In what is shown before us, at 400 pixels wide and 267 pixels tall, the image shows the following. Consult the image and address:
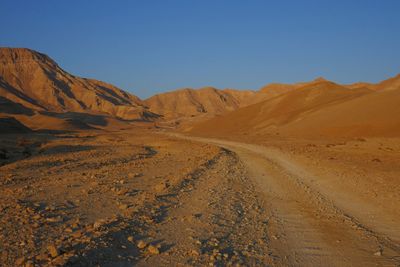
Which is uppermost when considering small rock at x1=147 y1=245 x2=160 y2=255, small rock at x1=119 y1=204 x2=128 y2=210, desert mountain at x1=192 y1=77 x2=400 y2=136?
desert mountain at x1=192 y1=77 x2=400 y2=136

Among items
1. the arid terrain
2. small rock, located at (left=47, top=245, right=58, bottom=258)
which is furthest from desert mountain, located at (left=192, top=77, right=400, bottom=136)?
small rock, located at (left=47, top=245, right=58, bottom=258)

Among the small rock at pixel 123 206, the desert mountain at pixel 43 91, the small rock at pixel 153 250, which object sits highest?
the desert mountain at pixel 43 91

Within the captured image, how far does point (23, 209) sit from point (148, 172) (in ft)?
28.7

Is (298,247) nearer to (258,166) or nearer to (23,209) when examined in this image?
(23,209)

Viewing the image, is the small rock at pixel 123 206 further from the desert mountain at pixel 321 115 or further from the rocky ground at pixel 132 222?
the desert mountain at pixel 321 115

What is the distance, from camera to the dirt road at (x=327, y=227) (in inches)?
276

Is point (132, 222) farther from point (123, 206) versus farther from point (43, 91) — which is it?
point (43, 91)

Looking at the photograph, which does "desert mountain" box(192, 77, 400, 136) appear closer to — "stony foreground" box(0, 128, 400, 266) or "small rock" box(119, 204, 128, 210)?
"stony foreground" box(0, 128, 400, 266)

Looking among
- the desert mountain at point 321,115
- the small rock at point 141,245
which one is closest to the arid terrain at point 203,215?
the small rock at point 141,245

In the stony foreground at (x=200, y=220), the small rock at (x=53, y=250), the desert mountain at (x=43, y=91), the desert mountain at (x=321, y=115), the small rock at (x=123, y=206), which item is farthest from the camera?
the desert mountain at (x=43, y=91)

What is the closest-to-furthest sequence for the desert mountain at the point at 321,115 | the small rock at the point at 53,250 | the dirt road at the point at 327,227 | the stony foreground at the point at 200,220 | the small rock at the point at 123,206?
the small rock at the point at 53,250 → the stony foreground at the point at 200,220 → the dirt road at the point at 327,227 → the small rock at the point at 123,206 → the desert mountain at the point at 321,115

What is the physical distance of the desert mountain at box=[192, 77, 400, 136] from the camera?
56.9m

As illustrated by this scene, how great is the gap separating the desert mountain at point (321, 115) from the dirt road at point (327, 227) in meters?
41.2

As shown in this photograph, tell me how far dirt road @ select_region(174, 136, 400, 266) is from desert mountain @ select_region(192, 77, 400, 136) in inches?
1624
